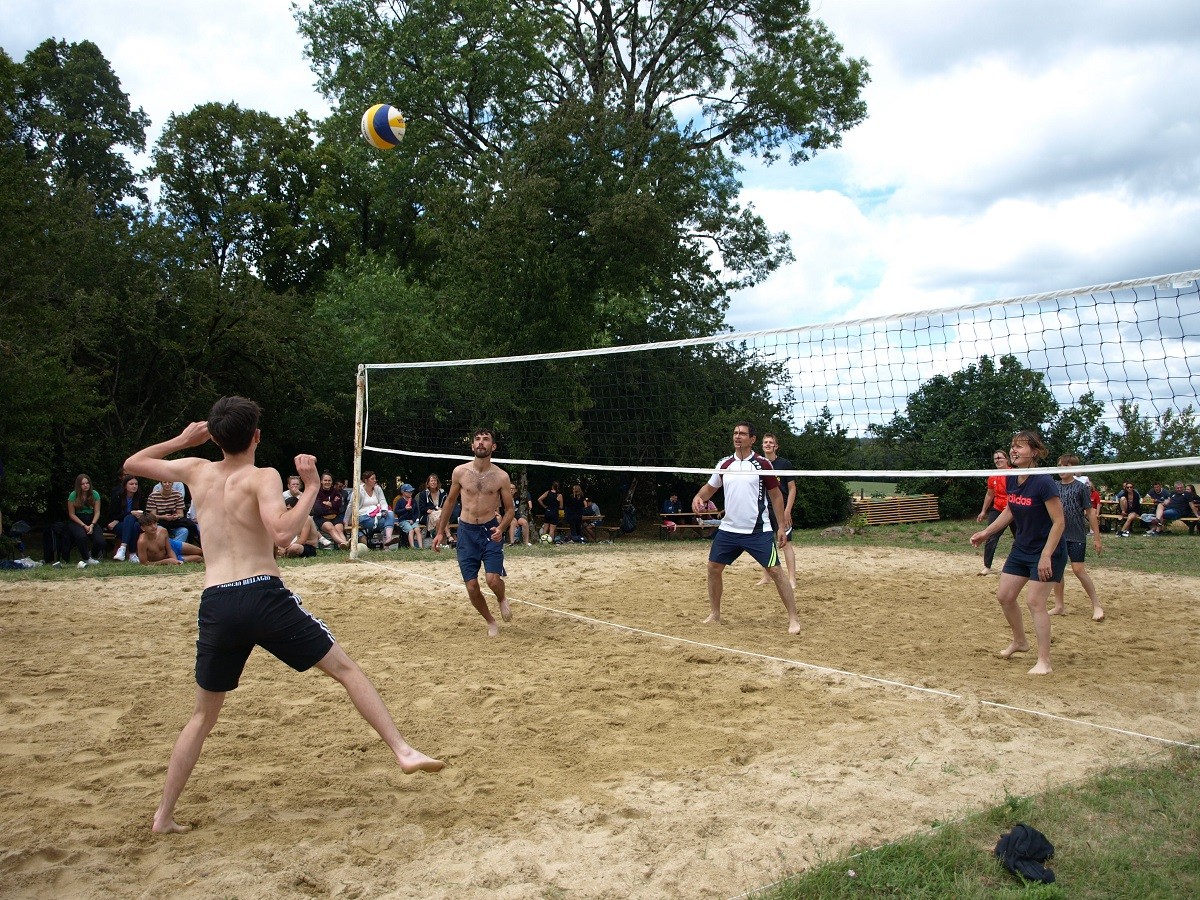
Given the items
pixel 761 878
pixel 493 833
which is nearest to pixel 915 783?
pixel 761 878

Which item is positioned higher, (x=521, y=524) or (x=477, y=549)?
(x=521, y=524)

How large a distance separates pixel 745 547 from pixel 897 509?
16662 millimetres

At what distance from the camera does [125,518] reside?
12.3 m

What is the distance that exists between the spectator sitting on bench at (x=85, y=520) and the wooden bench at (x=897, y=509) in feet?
53.6

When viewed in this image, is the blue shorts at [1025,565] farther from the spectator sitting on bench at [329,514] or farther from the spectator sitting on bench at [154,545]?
the spectator sitting on bench at [329,514]

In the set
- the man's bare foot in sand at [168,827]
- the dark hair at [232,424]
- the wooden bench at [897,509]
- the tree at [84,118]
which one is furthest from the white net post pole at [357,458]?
the tree at [84,118]

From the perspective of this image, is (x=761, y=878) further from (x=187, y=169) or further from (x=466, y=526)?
(x=187, y=169)

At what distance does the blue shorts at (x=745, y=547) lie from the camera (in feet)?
24.3

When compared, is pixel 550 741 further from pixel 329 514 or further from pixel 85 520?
pixel 85 520

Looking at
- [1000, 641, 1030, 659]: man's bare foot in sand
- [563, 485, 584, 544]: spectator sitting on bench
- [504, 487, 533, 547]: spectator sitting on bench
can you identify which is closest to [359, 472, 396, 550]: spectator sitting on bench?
[504, 487, 533, 547]: spectator sitting on bench

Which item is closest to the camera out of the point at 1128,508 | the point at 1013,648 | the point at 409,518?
the point at 1013,648

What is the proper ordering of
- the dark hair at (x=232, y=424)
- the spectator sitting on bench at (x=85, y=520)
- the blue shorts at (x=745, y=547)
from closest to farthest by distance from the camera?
the dark hair at (x=232, y=424) → the blue shorts at (x=745, y=547) → the spectator sitting on bench at (x=85, y=520)

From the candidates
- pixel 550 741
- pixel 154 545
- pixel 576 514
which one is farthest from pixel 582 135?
pixel 550 741

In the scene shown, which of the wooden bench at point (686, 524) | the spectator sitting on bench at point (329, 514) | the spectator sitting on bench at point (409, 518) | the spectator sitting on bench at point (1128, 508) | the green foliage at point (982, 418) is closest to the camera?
the green foliage at point (982, 418)
